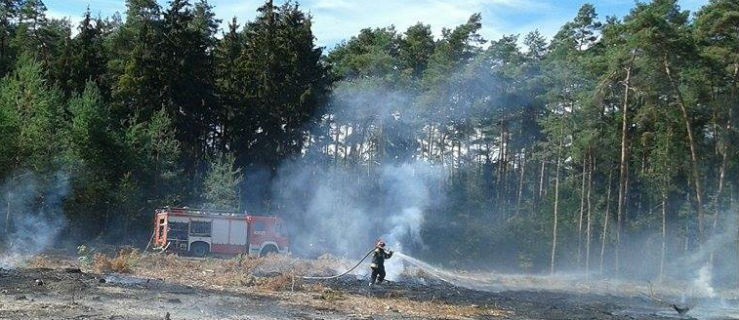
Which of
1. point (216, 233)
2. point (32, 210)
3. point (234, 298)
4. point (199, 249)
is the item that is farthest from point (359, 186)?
point (234, 298)

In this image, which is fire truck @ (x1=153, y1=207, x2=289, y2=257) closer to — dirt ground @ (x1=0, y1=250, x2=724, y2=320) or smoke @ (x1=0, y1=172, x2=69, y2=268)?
smoke @ (x1=0, y1=172, x2=69, y2=268)

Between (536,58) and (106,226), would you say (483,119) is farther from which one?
(106,226)

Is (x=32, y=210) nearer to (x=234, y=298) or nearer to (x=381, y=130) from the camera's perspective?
(x=234, y=298)

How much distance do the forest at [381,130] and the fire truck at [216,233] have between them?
492 cm

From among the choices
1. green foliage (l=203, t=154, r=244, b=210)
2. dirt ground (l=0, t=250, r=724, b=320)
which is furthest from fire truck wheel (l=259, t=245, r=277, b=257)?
dirt ground (l=0, t=250, r=724, b=320)

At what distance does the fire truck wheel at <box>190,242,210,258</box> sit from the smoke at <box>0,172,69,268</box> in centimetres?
681

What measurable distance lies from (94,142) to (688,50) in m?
31.9

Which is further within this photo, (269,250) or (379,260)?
(269,250)

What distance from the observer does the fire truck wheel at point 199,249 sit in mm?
36875

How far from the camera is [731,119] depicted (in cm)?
4194

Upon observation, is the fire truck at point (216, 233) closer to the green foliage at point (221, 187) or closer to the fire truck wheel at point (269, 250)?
the fire truck wheel at point (269, 250)

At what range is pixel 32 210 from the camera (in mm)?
37250

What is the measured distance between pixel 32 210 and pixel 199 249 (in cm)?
865

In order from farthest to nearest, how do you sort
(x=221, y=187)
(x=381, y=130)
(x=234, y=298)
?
(x=381, y=130), (x=221, y=187), (x=234, y=298)
